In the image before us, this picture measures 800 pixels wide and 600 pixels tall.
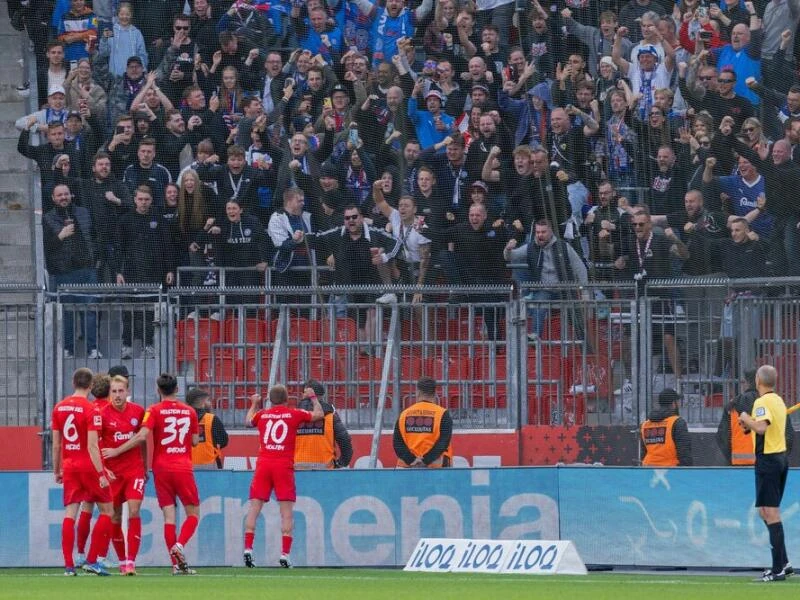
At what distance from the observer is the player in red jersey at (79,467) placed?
12.6 meters

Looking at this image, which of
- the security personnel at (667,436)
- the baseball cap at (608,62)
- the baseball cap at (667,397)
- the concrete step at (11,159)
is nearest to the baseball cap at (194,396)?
the security personnel at (667,436)

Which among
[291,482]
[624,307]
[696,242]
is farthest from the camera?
[696,242]

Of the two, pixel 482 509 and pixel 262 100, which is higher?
pixel 262 100

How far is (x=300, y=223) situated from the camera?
18.4 metres

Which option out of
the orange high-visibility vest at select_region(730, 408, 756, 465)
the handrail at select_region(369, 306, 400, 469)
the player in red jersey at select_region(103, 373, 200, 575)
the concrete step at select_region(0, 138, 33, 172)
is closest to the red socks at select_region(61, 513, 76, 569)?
the player in red jersey at select_region(103, 373, 200, 575)

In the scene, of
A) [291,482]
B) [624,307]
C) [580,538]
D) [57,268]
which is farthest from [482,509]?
[57,268]

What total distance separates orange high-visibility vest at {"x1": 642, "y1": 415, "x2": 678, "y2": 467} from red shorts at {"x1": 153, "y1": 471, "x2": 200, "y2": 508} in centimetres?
441

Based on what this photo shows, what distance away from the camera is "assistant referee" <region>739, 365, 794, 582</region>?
38.7ft

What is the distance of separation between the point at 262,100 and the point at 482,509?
7.21 meters

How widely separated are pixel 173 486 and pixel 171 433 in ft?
1.51

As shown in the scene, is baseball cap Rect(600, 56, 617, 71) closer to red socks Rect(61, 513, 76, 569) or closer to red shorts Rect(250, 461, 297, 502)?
red shorts Rect(250, 461, 297, 502)

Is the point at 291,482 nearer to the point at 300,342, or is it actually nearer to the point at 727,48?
the point at 300,342

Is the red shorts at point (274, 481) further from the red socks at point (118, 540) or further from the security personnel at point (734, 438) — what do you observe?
the security personnel at point (734, 438)

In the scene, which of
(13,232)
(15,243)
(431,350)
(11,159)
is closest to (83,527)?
(431,350)
